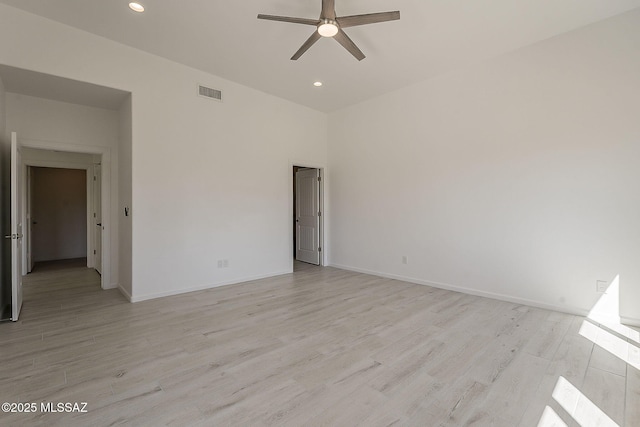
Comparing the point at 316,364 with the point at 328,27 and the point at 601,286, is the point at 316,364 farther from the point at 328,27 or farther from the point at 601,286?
the point at 601,286

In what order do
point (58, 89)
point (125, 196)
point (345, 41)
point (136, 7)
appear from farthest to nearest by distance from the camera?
point (125, 196), point (58, 89), point (136, 7), point (345, 41)

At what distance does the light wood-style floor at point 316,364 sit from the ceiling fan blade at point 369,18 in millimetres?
2964

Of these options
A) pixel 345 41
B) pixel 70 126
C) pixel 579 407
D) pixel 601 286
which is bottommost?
pixel 579 407

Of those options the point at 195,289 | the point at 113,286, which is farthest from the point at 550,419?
the point at 113,286

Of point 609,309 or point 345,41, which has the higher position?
point 345,41

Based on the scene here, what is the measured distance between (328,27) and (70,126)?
420cm

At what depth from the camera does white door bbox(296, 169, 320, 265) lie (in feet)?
21.3

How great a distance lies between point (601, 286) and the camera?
3258 mm

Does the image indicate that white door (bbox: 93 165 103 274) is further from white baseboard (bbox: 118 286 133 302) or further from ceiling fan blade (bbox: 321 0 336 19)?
ceiling fan blade (bbox: 321 0 336 19)

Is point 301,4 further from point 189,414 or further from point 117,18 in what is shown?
point 189,414

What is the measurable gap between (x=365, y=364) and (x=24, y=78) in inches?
195

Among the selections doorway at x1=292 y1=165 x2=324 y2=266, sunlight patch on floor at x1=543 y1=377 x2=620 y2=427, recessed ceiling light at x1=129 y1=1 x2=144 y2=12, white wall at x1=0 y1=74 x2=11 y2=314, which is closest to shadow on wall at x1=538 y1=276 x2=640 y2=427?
sunlight patch on floor at x1=543 y1=377 x2=620 y2=427

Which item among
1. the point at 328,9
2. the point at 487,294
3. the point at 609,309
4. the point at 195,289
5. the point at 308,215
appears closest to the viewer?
the point at 328,9

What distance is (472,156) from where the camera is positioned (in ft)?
13.8
